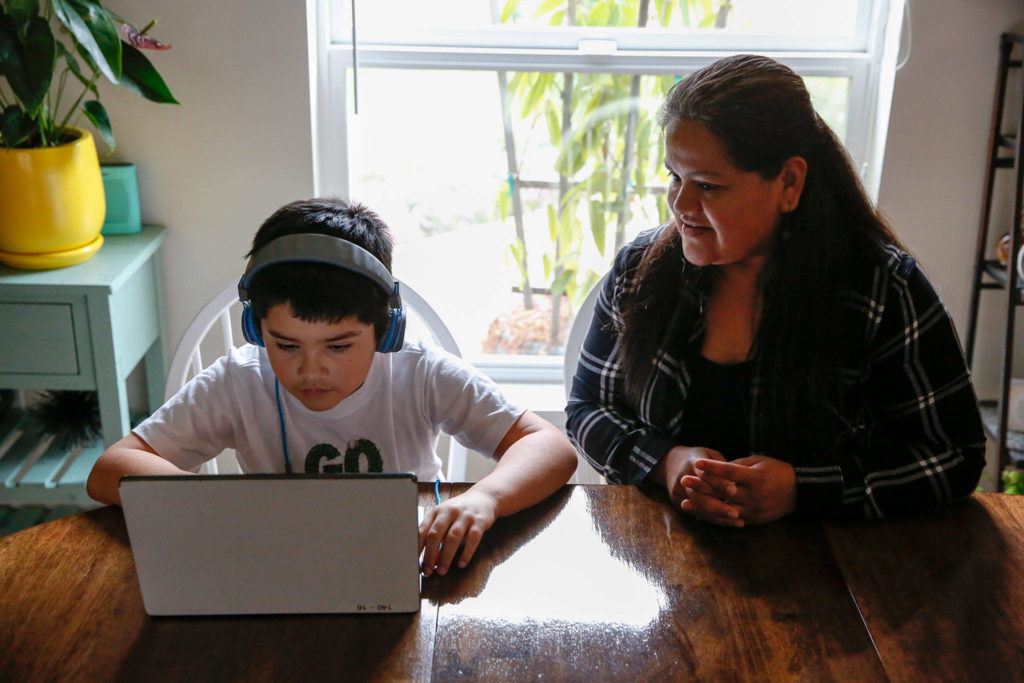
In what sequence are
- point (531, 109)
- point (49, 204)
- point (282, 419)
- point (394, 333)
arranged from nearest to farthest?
point (394, 333) < point (282, 419) < point (49, 204) < point (531, 109)


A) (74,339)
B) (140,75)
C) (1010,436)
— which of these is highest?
(140,75)

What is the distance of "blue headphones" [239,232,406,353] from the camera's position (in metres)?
1.16

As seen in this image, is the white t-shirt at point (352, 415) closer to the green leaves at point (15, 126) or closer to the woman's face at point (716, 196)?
the woman's face at point (716, 196)

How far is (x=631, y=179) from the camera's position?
2.30 meters

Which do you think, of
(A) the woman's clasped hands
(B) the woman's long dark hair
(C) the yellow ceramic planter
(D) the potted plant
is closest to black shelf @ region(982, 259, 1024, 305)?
(B) the woman's long dark hair

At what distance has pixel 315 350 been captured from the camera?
1.24 meters

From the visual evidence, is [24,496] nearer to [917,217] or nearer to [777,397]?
[777,397]

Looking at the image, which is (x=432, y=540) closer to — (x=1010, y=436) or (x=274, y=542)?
(x=274, y=542)

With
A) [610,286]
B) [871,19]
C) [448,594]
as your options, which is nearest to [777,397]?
[610,286]

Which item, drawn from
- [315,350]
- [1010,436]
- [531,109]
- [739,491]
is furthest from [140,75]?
[1010,436]

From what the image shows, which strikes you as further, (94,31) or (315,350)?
(94,31)

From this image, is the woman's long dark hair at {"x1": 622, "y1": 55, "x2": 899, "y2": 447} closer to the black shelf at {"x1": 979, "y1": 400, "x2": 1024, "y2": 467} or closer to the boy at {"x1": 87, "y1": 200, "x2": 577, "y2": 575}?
the boy at {"x1": 87, "y1": 200, "x2": 577, "y2": 575}

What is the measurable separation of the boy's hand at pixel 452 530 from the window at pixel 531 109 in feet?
4.10

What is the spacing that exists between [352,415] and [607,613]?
550 millimetres
